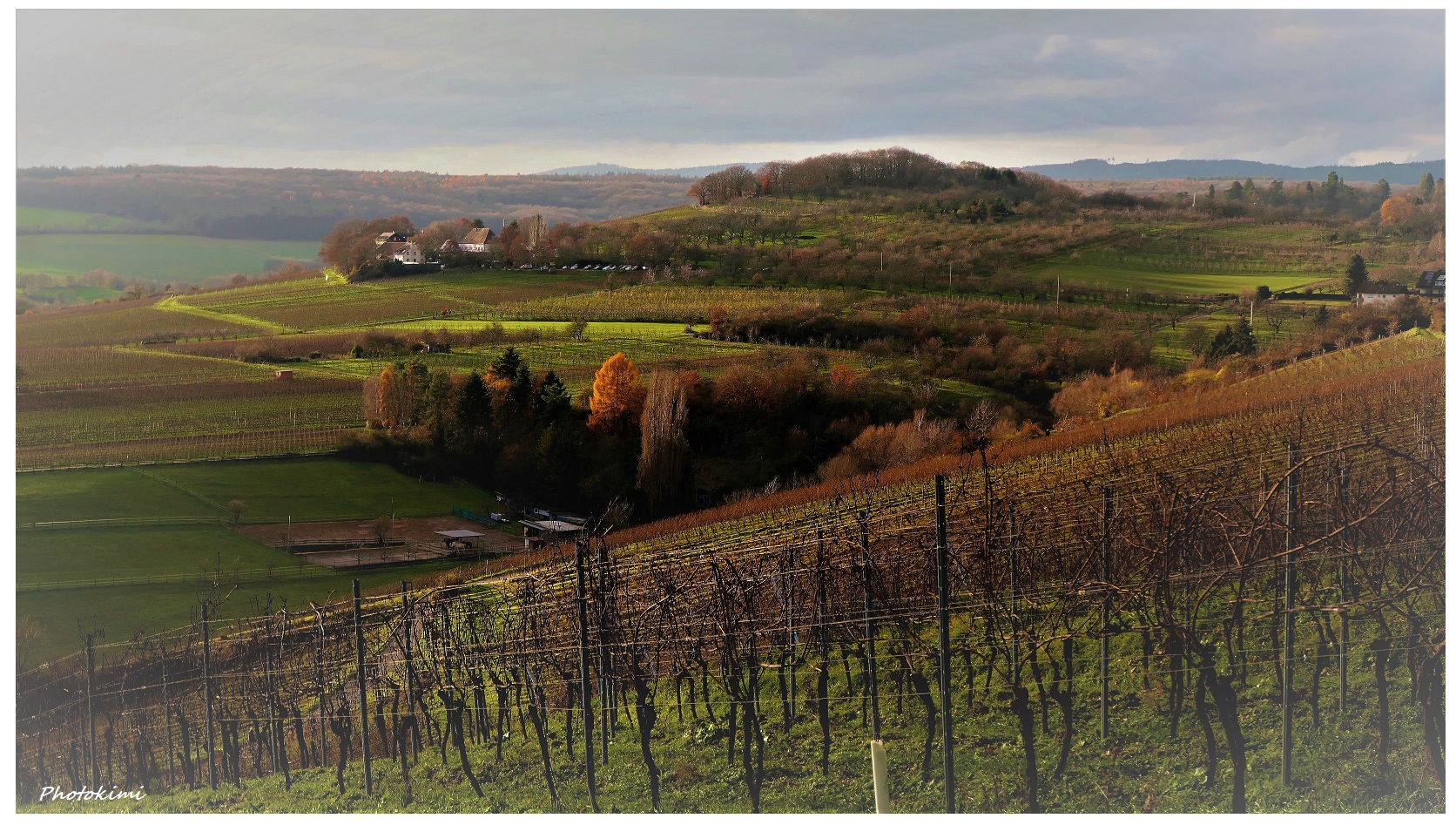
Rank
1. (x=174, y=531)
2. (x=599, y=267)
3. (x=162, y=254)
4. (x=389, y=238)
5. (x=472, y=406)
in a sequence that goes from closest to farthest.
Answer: (x=174, y=531), (x=472, y=406), (x=162, y=254), (x=389, y=238), (x=599, y=267)

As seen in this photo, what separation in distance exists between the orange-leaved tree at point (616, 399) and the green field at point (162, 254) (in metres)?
3.38

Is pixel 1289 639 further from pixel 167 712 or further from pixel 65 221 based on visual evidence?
pixel 65 221

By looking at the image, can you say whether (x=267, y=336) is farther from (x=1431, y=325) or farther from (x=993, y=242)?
(x=1431, y=325)

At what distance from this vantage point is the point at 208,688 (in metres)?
9.48

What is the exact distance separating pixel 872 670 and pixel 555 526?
350 cm

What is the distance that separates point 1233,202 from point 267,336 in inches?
419

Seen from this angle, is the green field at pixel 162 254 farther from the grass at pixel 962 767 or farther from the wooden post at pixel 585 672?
the wooden post at pixel 585 672

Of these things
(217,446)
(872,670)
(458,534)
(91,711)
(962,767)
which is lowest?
(962,767)

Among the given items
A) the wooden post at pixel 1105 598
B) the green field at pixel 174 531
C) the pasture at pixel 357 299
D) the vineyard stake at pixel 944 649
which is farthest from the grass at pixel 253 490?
the wooden post at pixel 1105 598

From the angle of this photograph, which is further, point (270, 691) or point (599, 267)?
point (599, 267)

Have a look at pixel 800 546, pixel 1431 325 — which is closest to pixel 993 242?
pixel 1431 325

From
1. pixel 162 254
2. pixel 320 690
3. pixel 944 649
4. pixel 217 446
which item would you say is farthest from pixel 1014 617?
pixel 162 254

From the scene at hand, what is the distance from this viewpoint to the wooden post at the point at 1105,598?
8289mm

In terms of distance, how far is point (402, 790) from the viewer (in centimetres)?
878
